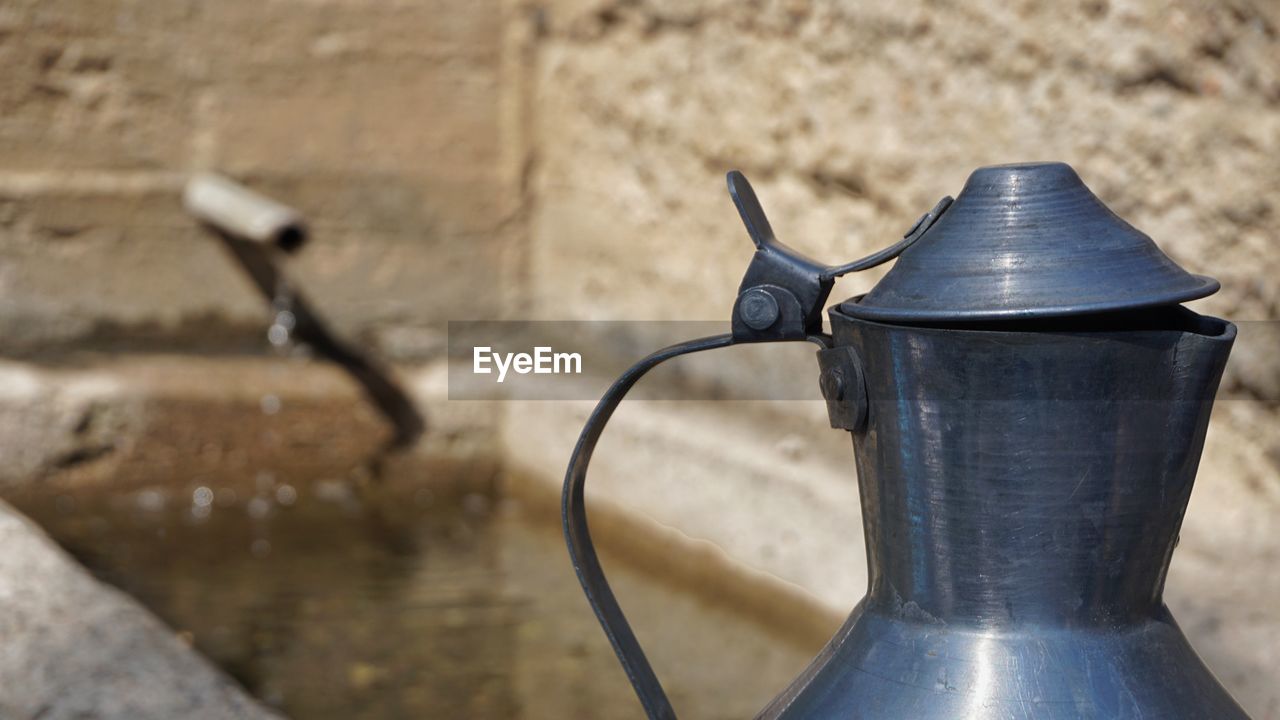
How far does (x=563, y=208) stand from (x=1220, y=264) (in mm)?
2077

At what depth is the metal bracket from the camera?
859 mm

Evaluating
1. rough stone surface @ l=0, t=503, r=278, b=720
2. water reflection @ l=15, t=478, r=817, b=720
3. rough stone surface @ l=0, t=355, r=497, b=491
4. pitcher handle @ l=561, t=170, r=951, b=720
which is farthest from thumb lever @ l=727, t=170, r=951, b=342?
rough stone surface @ l=0, t=355, r=497, b=491

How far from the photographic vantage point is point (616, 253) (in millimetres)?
3551

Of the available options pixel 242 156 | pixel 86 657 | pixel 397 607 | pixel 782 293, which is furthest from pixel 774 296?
pixel 242 156

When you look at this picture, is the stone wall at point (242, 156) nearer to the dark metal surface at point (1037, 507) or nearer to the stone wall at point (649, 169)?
the stone wall at point (649, 169)

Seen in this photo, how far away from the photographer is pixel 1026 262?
804mm

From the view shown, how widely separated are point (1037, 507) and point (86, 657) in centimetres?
110

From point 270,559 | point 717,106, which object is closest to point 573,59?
point 717,106

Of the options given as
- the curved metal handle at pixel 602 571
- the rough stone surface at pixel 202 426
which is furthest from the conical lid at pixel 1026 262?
the rough stone surface at pixel 202 426

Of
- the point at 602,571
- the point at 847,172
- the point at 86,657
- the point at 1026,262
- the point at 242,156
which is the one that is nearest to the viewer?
the point at 1026,262

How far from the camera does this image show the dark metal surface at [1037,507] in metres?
0.80

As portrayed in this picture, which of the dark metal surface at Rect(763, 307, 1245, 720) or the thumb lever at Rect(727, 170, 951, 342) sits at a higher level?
the thumb lever at Rect(727, 170, 951, 342)

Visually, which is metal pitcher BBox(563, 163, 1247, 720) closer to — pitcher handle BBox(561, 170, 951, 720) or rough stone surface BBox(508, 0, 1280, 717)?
pitcher handle BBox(561, 170, 951, 720)

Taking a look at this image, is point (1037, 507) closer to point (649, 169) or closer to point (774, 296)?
point (774, 296)
